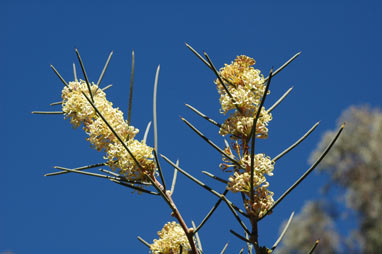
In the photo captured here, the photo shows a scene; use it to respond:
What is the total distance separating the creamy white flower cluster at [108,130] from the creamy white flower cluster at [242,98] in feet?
0.60

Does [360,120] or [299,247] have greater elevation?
[360,120]

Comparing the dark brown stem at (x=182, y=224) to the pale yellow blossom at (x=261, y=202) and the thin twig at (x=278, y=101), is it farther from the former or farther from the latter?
the thin twig at (x=278, y=101)

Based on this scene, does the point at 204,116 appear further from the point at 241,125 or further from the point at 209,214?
the point at 209,214

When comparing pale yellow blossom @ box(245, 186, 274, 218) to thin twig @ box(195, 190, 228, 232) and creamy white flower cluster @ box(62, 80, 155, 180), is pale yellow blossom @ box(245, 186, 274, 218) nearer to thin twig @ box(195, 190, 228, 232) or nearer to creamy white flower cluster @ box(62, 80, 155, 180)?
thin twig @ box(195, 190, 228, 232)

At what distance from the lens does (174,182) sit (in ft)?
3.01

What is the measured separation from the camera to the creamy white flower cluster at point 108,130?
919 mm

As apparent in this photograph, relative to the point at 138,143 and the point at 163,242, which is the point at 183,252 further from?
the point at 138,143

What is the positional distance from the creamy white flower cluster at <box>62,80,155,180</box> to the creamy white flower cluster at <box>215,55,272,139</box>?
183 mm

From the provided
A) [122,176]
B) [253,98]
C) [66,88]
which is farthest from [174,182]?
[66,88]

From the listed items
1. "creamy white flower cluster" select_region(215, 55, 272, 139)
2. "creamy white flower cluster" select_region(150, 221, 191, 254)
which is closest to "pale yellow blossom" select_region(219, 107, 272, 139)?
"creamy white flower cluster" select_region(215, 55, 272, 139)

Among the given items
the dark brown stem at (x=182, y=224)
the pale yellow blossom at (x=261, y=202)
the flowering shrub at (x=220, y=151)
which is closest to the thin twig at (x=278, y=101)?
the flowering shrub at (x=220, y=151)

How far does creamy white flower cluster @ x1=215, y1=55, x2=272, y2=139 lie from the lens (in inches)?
35.2

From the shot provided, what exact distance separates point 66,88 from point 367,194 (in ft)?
47.1

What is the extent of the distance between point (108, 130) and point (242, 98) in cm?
31
